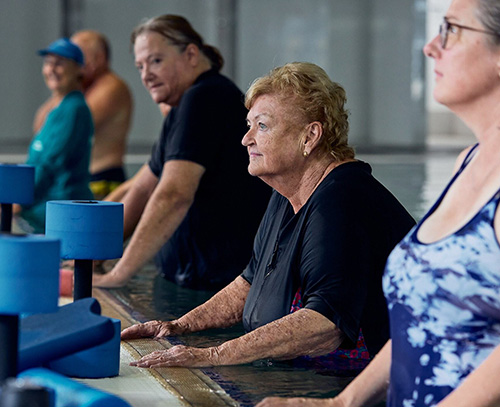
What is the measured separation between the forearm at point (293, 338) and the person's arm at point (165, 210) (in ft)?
5.25

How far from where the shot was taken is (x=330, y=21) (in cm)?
1975

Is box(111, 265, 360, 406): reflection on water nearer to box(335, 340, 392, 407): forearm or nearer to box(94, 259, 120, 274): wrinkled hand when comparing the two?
box(335, 340, 392, 407): forearm

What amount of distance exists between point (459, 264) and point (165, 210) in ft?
9.01

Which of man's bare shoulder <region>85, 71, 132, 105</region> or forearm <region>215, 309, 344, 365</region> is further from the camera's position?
man's bare shoulder <region>85, 71, 132, 105</region>

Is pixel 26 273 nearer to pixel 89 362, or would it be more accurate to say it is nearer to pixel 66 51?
pixel 89 362

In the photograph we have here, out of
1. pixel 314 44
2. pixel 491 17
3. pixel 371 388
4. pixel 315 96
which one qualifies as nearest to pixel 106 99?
pixel 315 96

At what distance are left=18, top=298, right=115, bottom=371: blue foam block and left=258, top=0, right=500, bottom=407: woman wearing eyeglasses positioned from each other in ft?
2.56

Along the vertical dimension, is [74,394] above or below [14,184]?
below

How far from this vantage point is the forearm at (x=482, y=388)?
1.72 m

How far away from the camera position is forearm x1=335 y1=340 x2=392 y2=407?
2.07 meters

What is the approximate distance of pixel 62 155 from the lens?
6.18m

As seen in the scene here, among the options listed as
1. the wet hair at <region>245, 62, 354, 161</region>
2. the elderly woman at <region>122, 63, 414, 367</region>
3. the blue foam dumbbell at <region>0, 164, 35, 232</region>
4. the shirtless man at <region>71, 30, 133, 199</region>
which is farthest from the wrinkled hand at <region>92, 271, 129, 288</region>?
the shirtless man at <region>71, 30, 133, 199</region>

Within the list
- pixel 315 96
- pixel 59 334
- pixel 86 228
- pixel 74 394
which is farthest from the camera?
pixel 315 96

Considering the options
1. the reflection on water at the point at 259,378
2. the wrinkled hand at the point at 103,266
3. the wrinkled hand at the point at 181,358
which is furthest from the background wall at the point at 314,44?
the wrinkled hand at the point at 181,358
